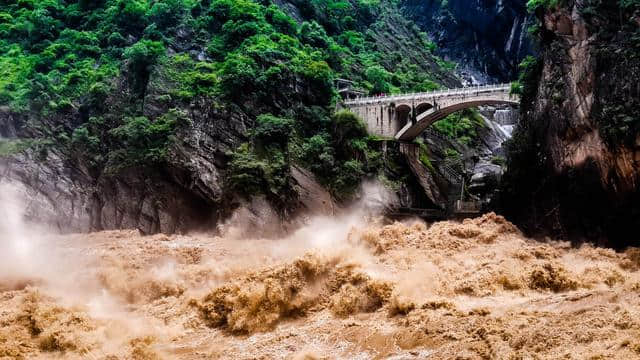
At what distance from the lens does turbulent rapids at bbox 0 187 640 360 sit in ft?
45.2

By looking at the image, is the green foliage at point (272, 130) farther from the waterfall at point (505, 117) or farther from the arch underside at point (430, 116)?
the waterfall at point (505, 117)

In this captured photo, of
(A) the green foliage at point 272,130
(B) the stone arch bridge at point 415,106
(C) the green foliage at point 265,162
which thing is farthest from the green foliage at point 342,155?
(B) the stone arch bridge at point 415,106

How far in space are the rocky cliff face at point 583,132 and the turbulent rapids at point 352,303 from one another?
252 centimetres

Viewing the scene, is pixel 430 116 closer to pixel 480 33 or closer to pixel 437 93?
pixel 437 93

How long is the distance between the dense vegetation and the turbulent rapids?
51.2 ft

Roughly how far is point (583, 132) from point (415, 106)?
61.0 ft

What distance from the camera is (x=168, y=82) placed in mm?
42406

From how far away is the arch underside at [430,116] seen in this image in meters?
40.2

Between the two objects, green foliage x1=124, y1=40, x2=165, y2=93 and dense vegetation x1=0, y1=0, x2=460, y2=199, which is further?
green foliage x1=124, y1=40, x2=165, y2=93

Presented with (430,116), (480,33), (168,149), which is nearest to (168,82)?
(168,149)

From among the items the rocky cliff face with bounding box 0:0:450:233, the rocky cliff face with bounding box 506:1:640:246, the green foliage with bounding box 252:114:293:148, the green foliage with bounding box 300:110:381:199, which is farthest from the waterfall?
the green foliage with bounding box 252:114:293:148

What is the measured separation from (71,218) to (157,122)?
28.2 ft

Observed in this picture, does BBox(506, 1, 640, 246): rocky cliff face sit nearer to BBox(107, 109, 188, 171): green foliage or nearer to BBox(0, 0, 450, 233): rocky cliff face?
BBox(0, 0, 450, 233): rocky cliff face

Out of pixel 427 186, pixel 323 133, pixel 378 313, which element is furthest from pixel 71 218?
pixel 378 313
